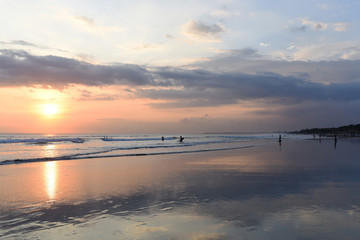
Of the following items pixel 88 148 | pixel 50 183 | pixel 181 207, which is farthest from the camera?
pixel 88 148

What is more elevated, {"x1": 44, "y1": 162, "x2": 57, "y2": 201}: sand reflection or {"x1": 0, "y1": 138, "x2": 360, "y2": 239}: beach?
{"x1": 44, "y1": 162, "x2": 57, "y2": 201}: sand reflection

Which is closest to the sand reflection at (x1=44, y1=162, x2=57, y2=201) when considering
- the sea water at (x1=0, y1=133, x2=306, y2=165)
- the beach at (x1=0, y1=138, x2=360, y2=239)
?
the beach at (x1=0, y1=138, x2=360, y2=239)

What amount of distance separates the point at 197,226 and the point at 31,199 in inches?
254

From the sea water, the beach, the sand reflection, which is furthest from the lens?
the sea water

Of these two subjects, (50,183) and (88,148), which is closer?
(50,183)

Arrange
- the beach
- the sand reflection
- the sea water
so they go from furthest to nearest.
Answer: the sea water < the sand reflection < the beach

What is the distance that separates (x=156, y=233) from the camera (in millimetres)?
6527

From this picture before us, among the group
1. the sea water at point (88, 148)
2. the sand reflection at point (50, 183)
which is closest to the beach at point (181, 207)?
the sand reflection at point (50, 183)

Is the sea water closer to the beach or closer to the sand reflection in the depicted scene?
the sand reflection

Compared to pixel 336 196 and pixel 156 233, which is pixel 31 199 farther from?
pixel 336 196

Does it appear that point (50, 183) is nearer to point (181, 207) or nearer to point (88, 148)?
point (181, 207)

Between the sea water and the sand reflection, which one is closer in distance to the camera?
the sand reflection

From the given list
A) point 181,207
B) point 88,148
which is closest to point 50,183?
point 181,207

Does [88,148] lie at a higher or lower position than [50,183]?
higher
